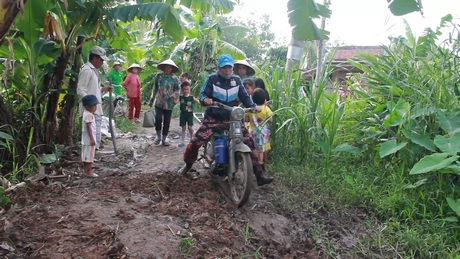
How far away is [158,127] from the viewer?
6.89 meters

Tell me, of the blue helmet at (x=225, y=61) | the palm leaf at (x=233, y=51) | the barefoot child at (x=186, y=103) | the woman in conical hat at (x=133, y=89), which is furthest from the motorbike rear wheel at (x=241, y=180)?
the palm leaf at (x=233, y=51)

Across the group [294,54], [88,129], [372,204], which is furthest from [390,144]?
[88,129]

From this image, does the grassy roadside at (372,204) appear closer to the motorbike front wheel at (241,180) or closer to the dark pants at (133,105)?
the motorbike front wheel at (241,180)

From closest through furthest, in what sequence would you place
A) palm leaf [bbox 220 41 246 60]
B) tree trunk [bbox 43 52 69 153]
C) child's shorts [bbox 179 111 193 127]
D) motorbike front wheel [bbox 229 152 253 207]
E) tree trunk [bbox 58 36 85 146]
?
motorbike front wheel [bbox 229 152 253 207]
tree trunk [bbox 43 52 69 153]
tree trunk [bbox 58 36 85 146]
child's shorts [bbox 179 111 193 127]
palm leaf [bbox 220 41 246 60]

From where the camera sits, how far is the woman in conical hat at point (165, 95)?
6.68 meters

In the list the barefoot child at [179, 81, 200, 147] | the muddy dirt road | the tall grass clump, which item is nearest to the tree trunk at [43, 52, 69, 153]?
the muddy dirt road

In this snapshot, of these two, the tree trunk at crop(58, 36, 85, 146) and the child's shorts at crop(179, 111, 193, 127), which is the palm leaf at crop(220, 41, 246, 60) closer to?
the child's shorts at crop(179, 111, 193, 127)

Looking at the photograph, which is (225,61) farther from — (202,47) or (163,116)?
(202,47)

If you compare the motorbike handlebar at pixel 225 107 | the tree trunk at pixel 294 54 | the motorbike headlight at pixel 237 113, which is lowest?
the motorbike headlight at pixel 237 113

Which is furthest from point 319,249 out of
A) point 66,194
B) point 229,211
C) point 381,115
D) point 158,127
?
point 158,127

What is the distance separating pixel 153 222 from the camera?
11.0 feet

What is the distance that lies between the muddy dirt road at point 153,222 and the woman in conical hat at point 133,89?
15.0ft

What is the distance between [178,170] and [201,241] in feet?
6.69

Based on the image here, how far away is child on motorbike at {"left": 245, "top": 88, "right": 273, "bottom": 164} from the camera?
16.1 ft
